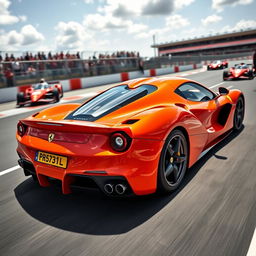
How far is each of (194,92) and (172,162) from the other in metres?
1.41

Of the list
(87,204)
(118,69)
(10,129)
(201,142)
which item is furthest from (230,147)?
(118,69)

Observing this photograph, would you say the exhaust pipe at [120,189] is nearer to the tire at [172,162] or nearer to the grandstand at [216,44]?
the tire at [172,162]

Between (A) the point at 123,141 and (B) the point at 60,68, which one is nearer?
(A) the point at 123,141

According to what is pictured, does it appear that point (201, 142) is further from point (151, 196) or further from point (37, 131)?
point (37, 131)

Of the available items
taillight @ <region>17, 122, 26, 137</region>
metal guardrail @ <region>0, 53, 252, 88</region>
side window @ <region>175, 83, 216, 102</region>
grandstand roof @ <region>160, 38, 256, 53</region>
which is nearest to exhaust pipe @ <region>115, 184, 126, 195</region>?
taillight @ <region>17, 122, 26, 137</region>

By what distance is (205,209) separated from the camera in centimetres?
258

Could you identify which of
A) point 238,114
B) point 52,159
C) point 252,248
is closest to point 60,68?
point 238,114

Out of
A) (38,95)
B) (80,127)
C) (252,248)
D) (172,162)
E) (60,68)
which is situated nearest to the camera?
(252,248)

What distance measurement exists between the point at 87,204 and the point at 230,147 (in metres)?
2.51

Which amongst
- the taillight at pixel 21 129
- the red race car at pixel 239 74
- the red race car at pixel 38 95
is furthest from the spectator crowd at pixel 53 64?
the taillight at pixel 21 129

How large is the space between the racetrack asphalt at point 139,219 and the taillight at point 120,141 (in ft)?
1.73

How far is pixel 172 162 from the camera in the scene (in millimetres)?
2928

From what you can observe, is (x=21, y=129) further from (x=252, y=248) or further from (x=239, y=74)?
(x=239, y=74)

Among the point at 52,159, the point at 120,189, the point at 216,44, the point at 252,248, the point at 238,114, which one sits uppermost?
the point at 216,44
